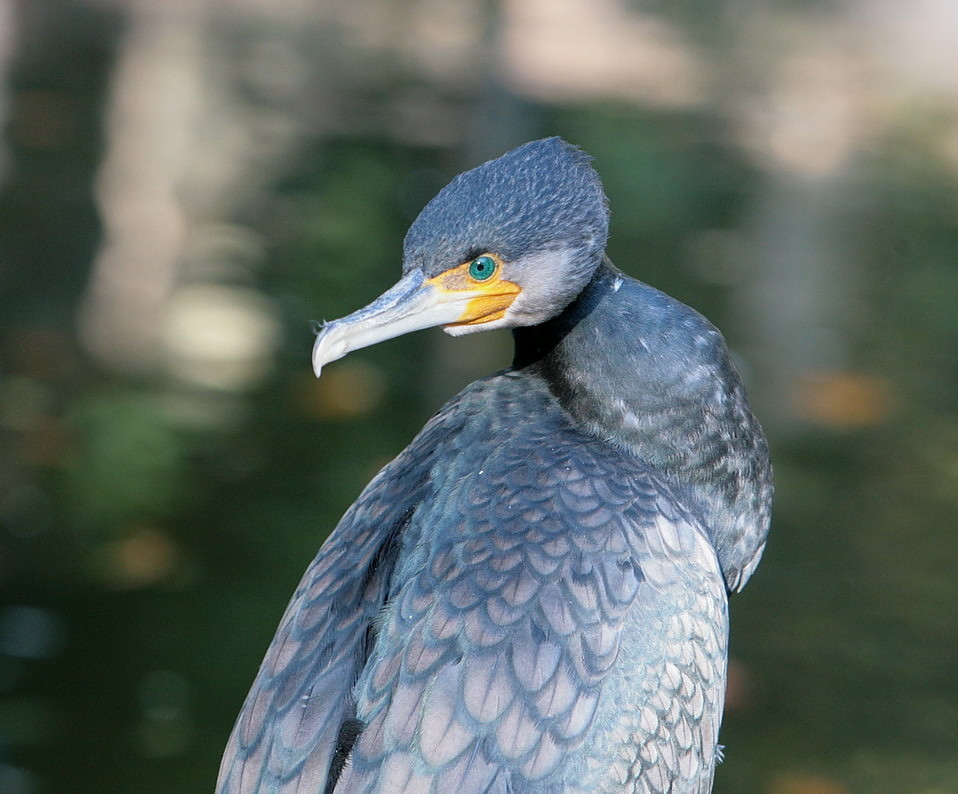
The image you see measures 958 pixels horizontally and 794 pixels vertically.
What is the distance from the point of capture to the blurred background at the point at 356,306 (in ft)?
12.0

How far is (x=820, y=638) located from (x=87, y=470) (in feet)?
7.84

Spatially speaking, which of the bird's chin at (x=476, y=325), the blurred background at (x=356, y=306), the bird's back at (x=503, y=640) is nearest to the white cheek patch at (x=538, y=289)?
the bird's chin at (x=476, y=325)

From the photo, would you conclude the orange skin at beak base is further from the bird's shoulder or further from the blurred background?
the blurred background

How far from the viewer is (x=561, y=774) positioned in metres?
2.01

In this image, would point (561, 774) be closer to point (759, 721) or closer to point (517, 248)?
point (517, 248)

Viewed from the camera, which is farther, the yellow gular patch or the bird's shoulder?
the yellow gular patch

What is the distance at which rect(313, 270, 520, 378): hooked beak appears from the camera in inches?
84.9

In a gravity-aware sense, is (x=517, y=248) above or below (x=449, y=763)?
above

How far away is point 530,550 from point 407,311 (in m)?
0.45

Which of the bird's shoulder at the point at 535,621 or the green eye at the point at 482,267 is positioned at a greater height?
the green eye at the point at 482,267

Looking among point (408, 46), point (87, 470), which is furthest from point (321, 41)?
point (87, 470)

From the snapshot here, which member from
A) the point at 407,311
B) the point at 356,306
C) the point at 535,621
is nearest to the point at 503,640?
the point at 535,621

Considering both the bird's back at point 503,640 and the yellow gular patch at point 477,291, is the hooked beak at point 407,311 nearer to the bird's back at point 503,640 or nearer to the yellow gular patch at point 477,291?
the yellow gular patch at point 477,291

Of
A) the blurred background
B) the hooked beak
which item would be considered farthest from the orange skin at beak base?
the blurred background
